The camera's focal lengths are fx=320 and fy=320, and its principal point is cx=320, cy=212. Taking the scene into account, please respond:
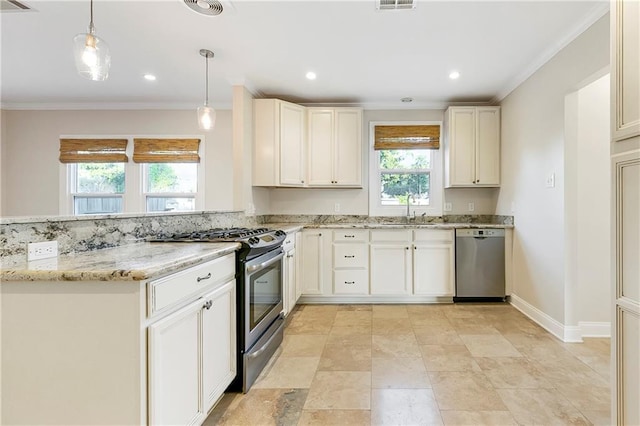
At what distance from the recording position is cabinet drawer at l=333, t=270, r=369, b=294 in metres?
3.88

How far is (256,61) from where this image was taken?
3.10 metres

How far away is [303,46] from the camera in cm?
279

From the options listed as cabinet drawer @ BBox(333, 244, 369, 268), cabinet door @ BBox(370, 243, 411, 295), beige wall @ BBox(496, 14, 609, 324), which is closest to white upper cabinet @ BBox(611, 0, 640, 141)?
beige wall @ BBox(496, 14, 609, 324)

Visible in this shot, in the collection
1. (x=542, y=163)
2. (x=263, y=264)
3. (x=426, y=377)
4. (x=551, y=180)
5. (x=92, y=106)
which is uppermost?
(x=92, y=106)

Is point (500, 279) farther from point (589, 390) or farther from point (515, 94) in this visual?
point (515, 94)

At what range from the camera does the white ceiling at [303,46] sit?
2297 millimetres

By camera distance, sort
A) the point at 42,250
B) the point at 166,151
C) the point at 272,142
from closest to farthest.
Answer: the point at 42,250 < the point at 272,142 < the point at 166,151

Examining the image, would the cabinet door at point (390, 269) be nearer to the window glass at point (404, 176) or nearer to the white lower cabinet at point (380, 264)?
the white lower cabinet at point (380, 264)

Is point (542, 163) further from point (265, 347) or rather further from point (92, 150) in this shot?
point (92, 150)

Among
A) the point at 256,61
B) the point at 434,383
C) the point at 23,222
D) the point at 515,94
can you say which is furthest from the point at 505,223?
the point at 23,222

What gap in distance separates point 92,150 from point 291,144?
2.98 meters

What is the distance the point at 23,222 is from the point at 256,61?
239cm

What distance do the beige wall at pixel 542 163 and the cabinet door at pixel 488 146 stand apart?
0.42ft

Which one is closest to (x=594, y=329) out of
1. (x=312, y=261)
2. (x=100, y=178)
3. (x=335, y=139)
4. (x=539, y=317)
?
(x=539, y=317)
